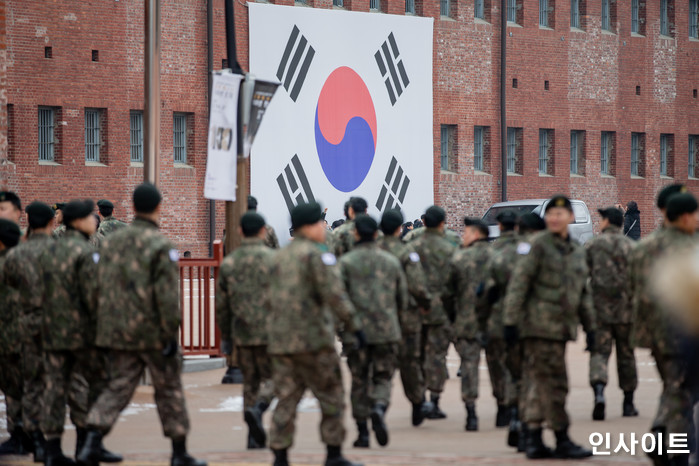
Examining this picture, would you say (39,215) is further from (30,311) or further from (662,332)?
(662,332)

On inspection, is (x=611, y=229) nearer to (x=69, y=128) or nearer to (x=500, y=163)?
(x=69, y=128)

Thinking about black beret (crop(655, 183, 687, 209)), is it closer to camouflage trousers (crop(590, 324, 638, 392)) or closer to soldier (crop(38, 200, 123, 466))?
camouflage trousers (crop(590, 324, 638, 392))

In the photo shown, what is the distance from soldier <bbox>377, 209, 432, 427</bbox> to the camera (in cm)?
1070

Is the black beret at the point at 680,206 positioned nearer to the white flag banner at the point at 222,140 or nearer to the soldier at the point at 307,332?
the soldier at the point at 307,332

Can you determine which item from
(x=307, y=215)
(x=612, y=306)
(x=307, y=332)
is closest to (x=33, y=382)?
(x=307, y=332)

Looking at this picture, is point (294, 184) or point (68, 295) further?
point (294, 184)

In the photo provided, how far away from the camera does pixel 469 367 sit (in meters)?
11.0

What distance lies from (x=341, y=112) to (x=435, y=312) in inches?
902

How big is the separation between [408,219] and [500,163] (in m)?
5.59

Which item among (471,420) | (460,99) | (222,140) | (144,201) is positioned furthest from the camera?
(460,99)

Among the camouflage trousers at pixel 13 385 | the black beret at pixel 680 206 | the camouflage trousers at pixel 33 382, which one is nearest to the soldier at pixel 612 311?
the black beret at pixel 680 206

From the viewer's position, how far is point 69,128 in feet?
101

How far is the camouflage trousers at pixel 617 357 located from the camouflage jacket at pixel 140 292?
4.39 m

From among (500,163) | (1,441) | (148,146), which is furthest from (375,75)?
(1,441)
